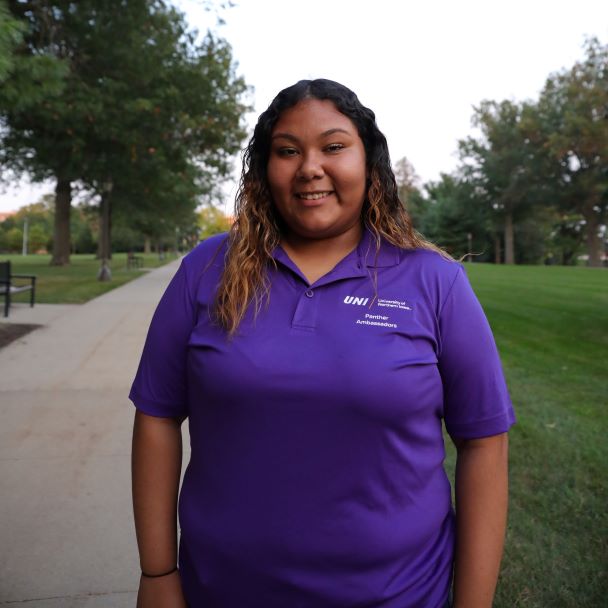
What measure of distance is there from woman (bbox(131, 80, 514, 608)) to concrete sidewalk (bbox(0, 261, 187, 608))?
1.71 metres

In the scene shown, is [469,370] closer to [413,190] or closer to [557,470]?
[557,470]

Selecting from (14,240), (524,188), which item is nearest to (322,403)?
(524,188)

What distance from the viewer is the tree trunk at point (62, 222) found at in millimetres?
34469

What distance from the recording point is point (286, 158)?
5.14 ft

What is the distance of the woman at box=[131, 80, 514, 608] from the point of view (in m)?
1.35

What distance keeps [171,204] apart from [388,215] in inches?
1230

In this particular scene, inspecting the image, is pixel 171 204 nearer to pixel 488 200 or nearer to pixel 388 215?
pixel 388 215

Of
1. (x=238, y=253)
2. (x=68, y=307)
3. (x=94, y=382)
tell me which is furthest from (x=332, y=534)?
(x=68, y=307)

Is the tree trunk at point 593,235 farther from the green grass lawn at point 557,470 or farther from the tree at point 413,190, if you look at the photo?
the green grass lawn at point 557,470

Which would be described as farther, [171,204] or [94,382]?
[171,204]

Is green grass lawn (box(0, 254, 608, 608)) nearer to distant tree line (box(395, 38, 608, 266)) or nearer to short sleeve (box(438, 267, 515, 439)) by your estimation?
short sleeve (box(438, 267, 515, 439))

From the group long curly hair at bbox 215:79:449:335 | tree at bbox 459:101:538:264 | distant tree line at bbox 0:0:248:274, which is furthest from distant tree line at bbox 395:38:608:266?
long curly hair at bbox 215:79:449:335

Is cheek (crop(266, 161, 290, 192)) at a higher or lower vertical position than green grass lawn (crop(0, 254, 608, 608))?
higher

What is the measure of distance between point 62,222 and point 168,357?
120 feet
